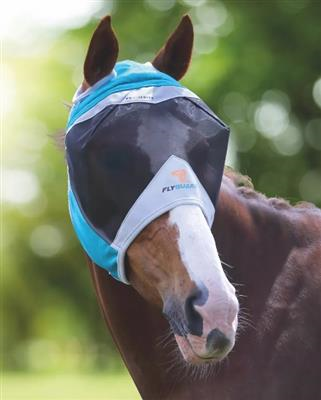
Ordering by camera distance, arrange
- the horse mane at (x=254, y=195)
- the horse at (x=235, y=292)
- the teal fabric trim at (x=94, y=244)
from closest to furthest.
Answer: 1. the horse at (x=235, y=292)
2. the teal fabric trim at (x=94, y=244)
3. the horse mane at (x=254, y=195)

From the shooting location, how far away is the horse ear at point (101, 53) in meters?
4.03

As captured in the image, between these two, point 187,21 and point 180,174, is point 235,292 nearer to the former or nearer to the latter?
point 180,174

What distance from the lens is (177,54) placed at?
433 cm

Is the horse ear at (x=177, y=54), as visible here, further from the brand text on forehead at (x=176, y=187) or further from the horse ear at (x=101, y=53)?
the brand text on forehead at (x=176, y=187)

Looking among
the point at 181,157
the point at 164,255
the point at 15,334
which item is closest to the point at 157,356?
the point at 164,255

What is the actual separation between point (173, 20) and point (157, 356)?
2342 centimetres

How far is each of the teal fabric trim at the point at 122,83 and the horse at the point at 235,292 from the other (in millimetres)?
69

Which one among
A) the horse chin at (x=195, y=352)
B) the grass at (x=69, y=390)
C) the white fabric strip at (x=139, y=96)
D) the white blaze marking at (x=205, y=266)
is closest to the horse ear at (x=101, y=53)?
the white fabric strip at (x=139, y=96)

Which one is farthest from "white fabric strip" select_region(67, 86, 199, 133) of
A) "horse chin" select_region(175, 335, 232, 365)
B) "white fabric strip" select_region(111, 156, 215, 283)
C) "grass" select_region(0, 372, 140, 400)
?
"grass" select_region(0, 372, 140, 400)

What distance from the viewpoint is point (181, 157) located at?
3764mm

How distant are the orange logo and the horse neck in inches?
21.2

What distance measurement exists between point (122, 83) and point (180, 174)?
0.59 m

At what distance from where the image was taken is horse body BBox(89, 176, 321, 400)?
3928mm

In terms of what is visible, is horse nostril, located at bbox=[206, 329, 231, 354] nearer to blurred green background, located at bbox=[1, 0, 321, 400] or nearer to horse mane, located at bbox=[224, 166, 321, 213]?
horse mane, located at bbox=[224, 166, 321, 213]
